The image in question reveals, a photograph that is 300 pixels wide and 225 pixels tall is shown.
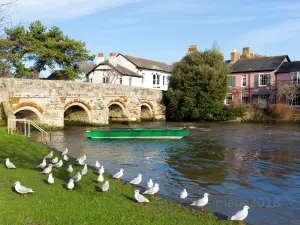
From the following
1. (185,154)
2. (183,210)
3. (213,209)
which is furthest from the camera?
(185,154)

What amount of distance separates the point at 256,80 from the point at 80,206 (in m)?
45.4

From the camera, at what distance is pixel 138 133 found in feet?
83.5

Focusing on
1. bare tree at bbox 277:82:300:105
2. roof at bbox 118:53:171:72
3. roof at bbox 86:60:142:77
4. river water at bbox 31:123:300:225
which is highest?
roof at bbox 118:53:171:72

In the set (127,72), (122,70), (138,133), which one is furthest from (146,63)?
(138,133)

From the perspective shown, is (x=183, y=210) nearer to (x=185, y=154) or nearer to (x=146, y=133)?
(x=185, y=154)

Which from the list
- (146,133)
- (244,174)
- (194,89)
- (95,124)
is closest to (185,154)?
(244,174)

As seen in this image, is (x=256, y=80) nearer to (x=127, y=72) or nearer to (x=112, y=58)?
(x=127, y=72)

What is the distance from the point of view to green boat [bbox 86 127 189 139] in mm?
24922

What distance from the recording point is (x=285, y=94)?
4481 centimetres

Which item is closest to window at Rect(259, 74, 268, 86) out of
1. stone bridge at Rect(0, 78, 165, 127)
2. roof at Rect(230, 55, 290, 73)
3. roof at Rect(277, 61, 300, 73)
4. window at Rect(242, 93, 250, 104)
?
roof at Rect(230, 55, 290, 73)

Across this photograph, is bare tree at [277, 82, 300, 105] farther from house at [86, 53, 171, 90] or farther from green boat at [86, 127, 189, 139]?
green boat at [86, 127, 189, 139]

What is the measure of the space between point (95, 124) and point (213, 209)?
87.8ft

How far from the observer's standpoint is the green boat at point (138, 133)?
81.8ft

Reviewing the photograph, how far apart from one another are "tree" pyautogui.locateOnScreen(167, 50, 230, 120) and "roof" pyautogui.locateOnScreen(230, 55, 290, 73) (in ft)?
24.2
